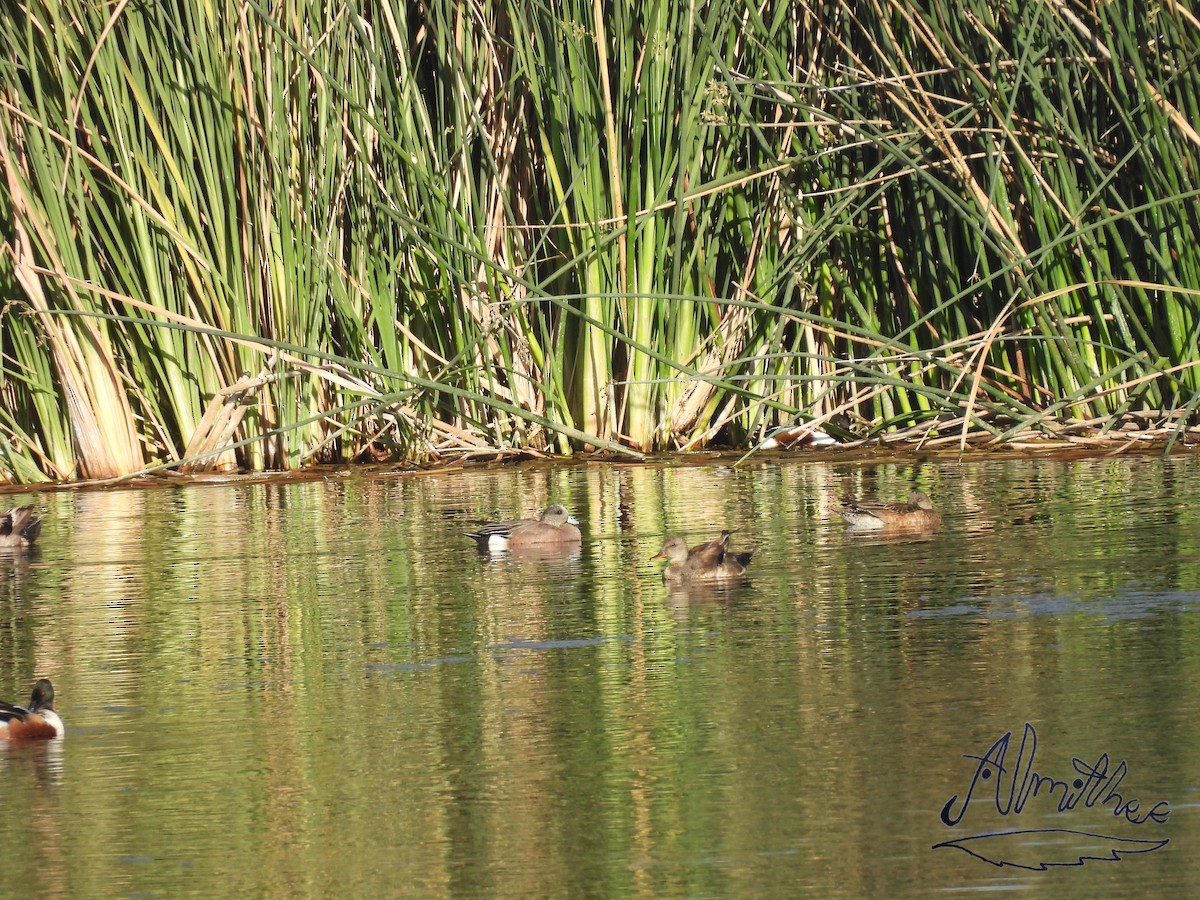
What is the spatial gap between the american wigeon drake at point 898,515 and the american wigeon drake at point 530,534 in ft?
3.60

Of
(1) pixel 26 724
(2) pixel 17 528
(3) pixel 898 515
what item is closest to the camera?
(1) pixel 26 724

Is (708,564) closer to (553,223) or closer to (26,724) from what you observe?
(26,724)

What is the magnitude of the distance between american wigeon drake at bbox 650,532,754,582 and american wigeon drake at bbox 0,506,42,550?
10.3ft

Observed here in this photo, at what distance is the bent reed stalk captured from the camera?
34.1 ft

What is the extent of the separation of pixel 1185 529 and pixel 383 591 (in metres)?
2.88

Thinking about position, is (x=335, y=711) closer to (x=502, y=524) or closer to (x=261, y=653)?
(x=261, y=653)

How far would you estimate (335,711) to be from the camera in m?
5.02

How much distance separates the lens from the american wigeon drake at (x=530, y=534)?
768 centimetres

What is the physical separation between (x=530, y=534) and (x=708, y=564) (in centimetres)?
119

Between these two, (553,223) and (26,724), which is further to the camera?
(553,223)

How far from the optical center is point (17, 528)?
853cm

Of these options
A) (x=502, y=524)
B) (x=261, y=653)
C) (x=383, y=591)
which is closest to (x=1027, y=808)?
(x=261, y=653)

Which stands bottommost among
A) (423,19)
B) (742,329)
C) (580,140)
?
(742,329)

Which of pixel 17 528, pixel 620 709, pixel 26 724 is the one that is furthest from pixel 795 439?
pixel 26 724
